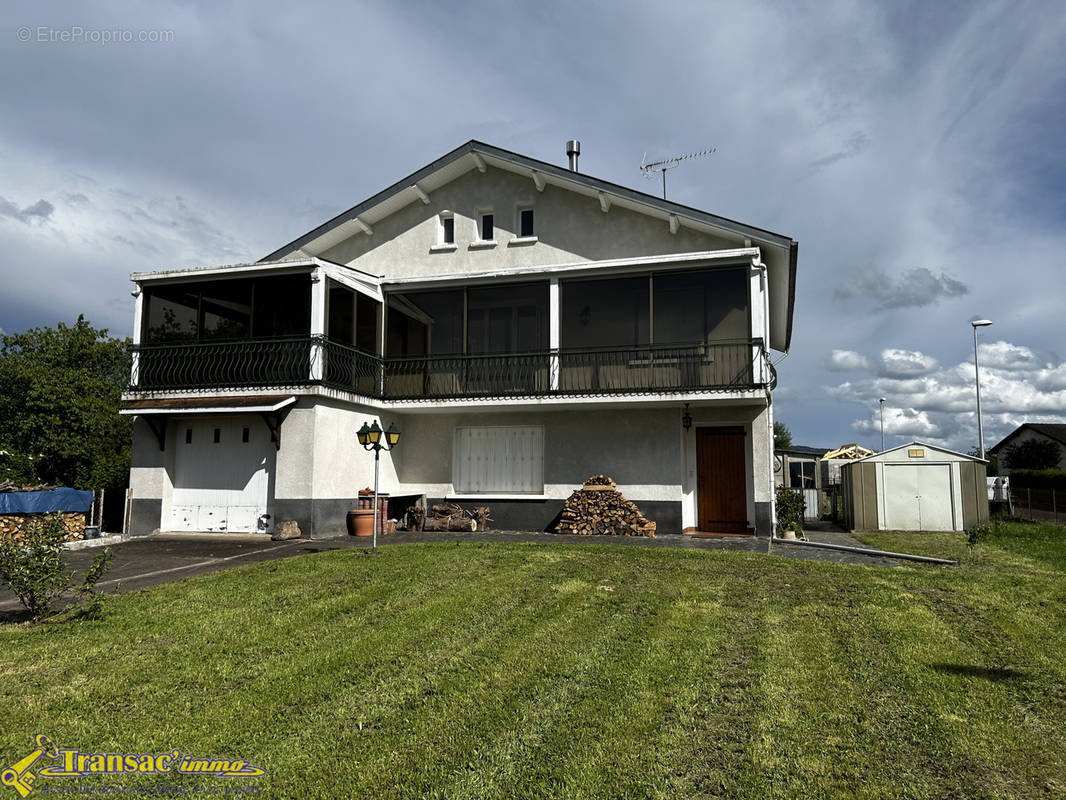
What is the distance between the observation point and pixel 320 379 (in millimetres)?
13367

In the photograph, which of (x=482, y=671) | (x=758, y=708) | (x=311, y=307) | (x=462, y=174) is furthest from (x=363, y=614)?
(x=462, y=174)

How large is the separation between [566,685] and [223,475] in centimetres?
1135

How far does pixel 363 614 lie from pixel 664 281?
419 inches

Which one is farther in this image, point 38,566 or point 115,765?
point 38,566

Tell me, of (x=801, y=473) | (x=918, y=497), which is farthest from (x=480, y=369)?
(x=801, y=473)

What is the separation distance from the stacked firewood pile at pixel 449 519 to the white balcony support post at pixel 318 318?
384 centimetres

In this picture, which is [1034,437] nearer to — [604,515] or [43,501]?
[604,515]

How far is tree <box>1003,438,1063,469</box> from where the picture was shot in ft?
131

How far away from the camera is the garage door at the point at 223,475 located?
13.9m

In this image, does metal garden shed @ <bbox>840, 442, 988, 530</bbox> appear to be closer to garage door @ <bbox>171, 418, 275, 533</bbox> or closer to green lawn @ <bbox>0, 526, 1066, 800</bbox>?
green lawn @ <bbox>0, 526, 1066, 800</bbox>

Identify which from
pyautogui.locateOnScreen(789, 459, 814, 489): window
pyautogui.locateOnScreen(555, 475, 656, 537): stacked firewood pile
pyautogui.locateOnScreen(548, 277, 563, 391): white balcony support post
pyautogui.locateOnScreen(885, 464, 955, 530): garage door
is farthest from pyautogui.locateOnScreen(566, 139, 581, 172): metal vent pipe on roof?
pyautogui.locateOnScreen(789, 459, 814, 489): window

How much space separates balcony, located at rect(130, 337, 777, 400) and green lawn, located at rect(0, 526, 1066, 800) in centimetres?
587

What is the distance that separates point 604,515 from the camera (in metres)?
14.2

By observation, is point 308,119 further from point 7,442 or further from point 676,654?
point 7,442
